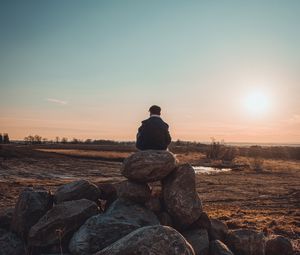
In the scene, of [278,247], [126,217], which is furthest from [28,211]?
[278,247]

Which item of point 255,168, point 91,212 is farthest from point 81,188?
point 255,168

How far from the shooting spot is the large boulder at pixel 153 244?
7.09m

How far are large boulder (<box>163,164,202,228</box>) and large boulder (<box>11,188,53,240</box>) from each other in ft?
12.3

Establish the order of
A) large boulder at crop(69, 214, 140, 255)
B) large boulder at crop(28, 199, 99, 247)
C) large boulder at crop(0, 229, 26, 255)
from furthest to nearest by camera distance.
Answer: large boulder at crop(0, 229, 26, 255) → large boulder at crop(28, 199, 99, 247) → large boulder at crop(69, 214, 140, 255)

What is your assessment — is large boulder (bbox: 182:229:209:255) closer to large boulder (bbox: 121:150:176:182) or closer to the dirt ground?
large boulder (bbox: 121:150:176:182)

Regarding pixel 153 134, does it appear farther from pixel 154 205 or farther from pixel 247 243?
pixel 247 243

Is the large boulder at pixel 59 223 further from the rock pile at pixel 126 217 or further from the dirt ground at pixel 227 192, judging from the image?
the dirt ground at pixel 227 192

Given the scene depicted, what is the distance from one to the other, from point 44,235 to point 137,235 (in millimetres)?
3685

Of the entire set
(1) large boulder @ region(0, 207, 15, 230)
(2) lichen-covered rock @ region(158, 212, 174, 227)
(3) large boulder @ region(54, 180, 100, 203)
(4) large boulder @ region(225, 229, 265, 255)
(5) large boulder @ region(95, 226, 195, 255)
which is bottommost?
(4) large boulder @ region(225, 229, 265, 255)

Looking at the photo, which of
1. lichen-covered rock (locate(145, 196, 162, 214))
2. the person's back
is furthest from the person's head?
lichen-covered rock (locate(145, 196, 162, 214))

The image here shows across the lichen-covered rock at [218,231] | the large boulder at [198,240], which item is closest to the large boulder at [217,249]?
the large boulder at [198,240]

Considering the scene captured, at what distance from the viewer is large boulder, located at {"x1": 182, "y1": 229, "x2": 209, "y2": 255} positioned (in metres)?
10.1

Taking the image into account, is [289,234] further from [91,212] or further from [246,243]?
[91,212]

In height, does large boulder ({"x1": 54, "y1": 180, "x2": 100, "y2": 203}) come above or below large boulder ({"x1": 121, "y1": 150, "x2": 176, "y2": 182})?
below
